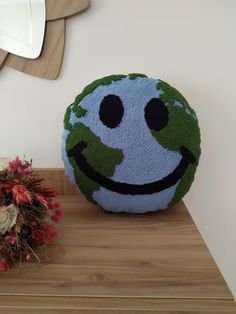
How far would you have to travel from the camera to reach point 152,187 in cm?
58

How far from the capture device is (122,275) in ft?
1.42

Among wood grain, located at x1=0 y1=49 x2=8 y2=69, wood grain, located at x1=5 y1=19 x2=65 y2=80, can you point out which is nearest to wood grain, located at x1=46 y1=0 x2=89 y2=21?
wood grain, located at x1=5 y1=19 x2=65 y2=80

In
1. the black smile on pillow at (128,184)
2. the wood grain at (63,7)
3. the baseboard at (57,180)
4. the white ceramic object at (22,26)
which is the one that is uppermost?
the wood grain at (63,7)

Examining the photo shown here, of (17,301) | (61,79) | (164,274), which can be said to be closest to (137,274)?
(164,274)

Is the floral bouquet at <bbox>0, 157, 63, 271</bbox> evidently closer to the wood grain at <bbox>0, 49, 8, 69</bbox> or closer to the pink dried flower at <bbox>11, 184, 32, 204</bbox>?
the pink dried flower at <bbox>11, 184, 32, 204</bbox>

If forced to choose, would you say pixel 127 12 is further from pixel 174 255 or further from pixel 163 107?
pixel 174 255

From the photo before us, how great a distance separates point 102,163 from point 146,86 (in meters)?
0.17

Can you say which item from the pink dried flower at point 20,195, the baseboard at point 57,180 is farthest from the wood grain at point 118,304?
the baseboard at point 57,180

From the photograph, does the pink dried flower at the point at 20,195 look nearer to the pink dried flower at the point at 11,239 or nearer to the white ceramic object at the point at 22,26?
the pink dried flower at the point at 11,239

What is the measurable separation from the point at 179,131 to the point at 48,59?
0.37m

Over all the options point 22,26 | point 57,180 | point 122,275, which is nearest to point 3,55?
point 22,26

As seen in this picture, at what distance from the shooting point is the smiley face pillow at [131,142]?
22.2 inches

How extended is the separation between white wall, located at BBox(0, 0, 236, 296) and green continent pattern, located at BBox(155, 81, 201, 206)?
7.3 inches

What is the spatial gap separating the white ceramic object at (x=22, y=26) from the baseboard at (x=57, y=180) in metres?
0.27
